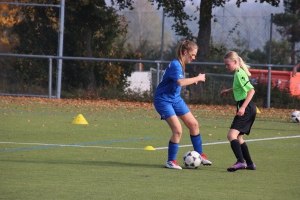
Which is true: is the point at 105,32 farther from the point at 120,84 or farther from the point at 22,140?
the point at 22,140

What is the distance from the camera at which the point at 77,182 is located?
8.08 meters

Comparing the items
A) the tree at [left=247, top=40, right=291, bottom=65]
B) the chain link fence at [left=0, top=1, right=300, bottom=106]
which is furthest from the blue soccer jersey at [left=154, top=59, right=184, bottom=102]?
the tree at [left=247, top=40, right=291, bottom=65]

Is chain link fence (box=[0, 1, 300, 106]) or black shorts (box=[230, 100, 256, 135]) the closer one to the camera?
black shorts (box=[230, 100, 256, 135])

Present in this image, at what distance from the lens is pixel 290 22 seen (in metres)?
27.8

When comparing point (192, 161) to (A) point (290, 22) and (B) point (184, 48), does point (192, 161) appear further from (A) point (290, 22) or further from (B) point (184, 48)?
(A) point (290, 22)

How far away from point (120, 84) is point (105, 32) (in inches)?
81.4

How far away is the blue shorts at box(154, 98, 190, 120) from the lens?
966 cm

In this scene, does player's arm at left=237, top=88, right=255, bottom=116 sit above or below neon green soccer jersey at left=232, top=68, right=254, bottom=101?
below

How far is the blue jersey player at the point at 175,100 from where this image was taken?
375 inches

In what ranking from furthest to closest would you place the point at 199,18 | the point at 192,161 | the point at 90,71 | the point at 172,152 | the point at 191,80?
the point at 90,71, the point at 199,18, the point at 172,152, the point at 192,161, the point at 191,80

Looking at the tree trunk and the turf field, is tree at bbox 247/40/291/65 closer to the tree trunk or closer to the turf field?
the tree trunk

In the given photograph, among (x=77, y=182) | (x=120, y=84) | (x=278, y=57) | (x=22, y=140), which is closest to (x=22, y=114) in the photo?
(x=22, y=140)

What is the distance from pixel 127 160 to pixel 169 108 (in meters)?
1.12

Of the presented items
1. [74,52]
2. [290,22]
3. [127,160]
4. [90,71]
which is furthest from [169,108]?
[290,22]
